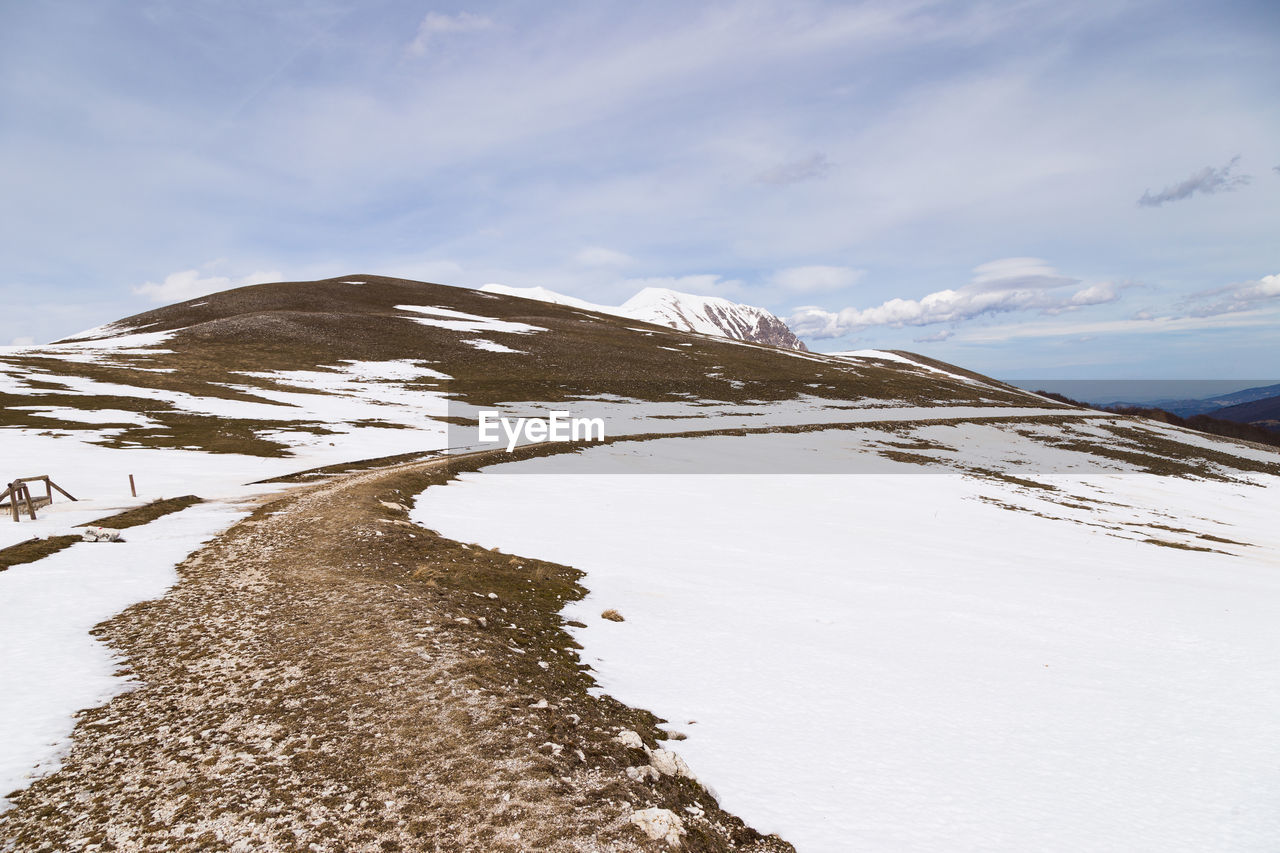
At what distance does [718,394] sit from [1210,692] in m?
74.5

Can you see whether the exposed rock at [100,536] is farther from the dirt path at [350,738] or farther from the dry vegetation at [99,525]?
the dirt path at [350,738]

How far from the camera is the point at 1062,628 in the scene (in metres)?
15.4

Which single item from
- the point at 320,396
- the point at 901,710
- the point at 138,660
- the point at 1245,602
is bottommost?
the point at 1245,602

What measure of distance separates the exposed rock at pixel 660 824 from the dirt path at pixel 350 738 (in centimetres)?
9

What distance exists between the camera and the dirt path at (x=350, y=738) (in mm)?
5621

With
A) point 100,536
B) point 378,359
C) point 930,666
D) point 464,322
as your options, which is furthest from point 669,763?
point 464,322

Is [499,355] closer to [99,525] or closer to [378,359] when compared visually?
[378,359]

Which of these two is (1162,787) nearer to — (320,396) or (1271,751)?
(1271,751)

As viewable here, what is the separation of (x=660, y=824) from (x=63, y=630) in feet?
39.7

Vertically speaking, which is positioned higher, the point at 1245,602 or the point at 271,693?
the point at 271,693

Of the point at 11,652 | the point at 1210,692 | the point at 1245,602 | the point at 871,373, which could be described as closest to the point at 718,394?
the point at 871,373
